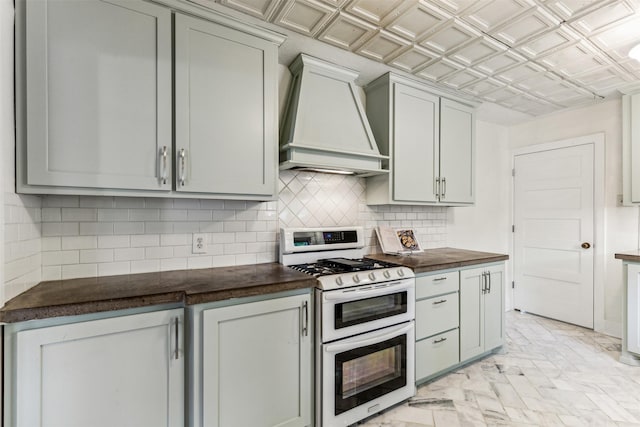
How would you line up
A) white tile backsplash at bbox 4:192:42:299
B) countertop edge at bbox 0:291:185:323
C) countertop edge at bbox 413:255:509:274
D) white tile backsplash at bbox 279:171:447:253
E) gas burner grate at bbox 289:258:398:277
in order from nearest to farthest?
countertop edge at bbox 0:291:185:323 → white tile backsplash at bbox 4:192:42:299 → gas burner grate at bbox 289:258:398:277 → countertop edge at bbox 413:255:509:274 → white tile backsplash at bbox 279:171:447:253

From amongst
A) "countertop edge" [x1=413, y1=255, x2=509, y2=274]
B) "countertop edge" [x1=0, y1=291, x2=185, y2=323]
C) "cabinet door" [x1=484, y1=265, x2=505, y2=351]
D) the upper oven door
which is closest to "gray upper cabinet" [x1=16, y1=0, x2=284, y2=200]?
"countertop edge" [x1=0, y1=291, x2=185, y2=323]

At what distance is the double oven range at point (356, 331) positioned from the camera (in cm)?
180

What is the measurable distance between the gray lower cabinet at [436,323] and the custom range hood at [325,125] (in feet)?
3.17

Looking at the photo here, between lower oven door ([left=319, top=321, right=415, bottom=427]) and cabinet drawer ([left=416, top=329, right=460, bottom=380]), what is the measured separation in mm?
120

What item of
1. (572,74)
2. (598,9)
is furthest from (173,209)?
(572,74)

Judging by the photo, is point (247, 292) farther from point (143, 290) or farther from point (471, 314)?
point (471, 314)

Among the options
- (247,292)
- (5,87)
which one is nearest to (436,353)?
(247,292)

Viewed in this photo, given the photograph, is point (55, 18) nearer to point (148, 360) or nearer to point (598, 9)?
point (148, 360)

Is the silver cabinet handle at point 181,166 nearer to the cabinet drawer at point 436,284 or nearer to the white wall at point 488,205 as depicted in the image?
the cabinet drawer at point 436,284

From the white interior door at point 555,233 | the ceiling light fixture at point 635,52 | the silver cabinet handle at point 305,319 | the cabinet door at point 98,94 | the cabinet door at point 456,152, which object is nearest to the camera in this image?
the cabinet door at point 98,94

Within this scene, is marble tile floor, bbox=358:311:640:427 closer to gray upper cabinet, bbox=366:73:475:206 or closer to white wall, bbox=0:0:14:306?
gray upper cabinet, bbox=366:73:475:206

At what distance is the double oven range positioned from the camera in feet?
5.91

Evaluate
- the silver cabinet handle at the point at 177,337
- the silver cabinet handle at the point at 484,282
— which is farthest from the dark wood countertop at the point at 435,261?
the silver cabinet handle at the point at 177,337

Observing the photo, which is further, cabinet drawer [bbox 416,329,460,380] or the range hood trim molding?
cabinet drawer [bbox 416,329,460,380]
